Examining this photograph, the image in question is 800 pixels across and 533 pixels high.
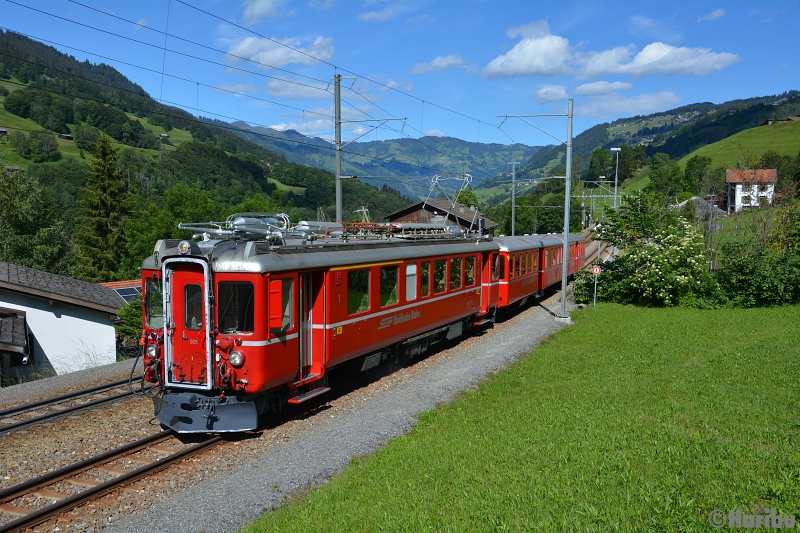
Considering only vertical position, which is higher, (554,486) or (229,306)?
(229,306)

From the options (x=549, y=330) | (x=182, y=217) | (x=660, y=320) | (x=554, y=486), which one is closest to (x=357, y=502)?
(x=554, y=486)

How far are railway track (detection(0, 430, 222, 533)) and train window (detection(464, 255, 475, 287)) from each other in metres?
9.41

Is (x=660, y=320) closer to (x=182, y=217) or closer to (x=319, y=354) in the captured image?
(x=319, y=354)

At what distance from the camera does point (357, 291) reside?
11.9m

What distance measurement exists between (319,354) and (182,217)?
32919 millimetres

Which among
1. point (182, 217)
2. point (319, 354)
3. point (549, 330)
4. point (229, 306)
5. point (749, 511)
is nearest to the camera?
point (749, 511)

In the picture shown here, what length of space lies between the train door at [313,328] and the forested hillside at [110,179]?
889 cm

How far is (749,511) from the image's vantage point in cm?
554

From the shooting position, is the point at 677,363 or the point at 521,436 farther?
the point at 677,363

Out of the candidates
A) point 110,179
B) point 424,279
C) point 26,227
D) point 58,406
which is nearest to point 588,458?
point 424,279

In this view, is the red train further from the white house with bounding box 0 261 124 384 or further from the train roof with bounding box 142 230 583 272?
the white house with bounding box 0 261 124 384

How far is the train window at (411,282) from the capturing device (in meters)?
13.9

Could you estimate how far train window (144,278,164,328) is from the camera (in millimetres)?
9992

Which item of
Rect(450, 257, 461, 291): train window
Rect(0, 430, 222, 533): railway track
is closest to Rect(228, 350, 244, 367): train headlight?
Rect(0, 430, 222, 533): railway track
